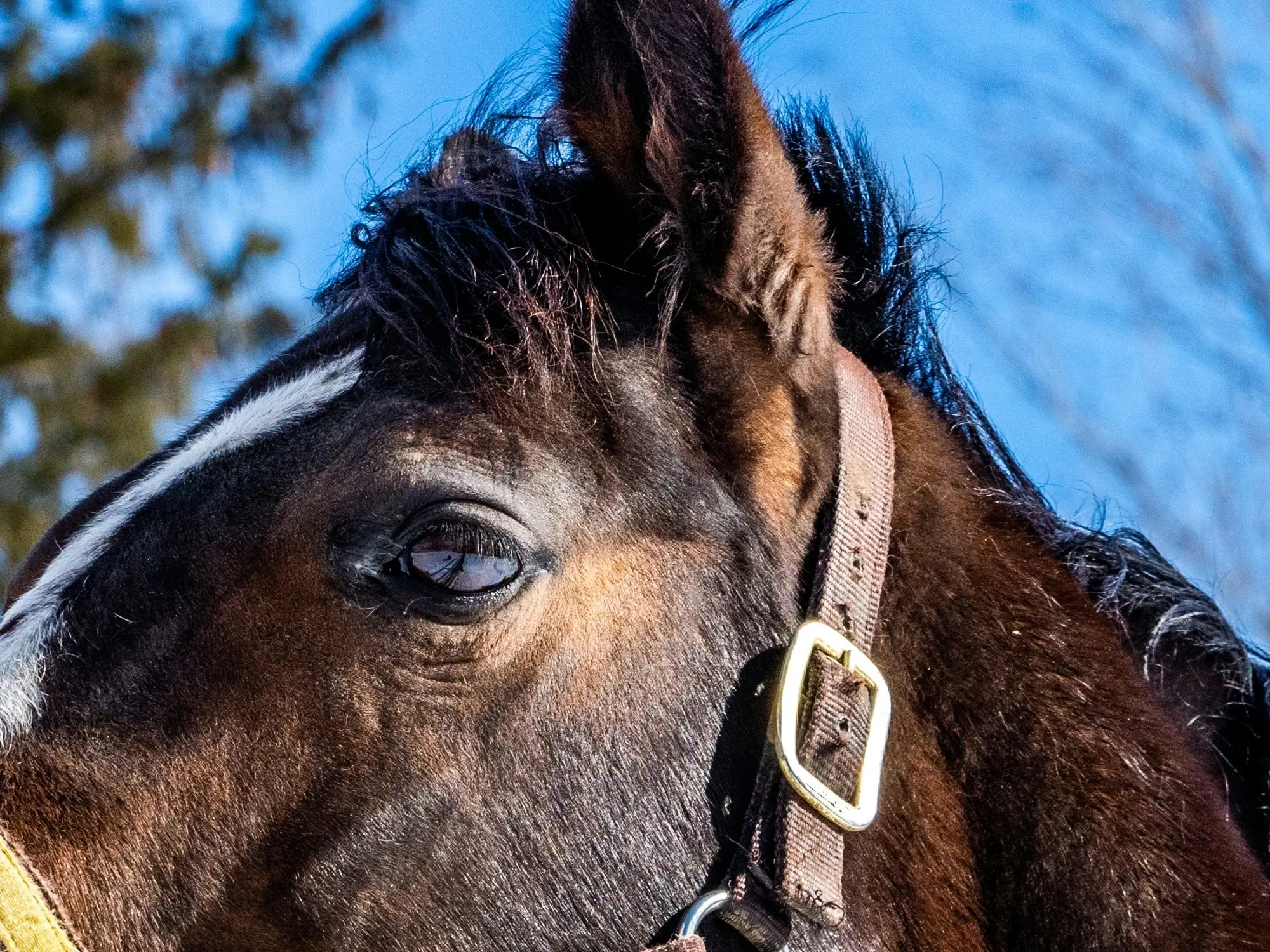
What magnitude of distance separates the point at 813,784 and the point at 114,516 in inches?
47.3

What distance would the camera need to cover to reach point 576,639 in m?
1.98

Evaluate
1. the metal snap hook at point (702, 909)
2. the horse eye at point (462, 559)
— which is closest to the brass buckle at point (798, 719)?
the metal snap hook at point (702, 909)

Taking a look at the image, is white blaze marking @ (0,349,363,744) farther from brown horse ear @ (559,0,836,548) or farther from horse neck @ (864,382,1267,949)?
horse neck @ (864,382,1267,949)

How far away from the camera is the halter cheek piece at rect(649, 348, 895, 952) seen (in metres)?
1.90

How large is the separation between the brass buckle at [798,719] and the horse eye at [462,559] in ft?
1.48

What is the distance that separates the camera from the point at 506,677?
6.39 feet

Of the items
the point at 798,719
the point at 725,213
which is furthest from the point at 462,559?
the point at 725,213

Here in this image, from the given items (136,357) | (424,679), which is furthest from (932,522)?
(136,357)

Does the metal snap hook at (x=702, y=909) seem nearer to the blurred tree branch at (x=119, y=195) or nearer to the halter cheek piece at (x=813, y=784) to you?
the halter cheek piece at (x=813, y=784)

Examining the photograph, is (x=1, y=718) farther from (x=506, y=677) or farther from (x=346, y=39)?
(x=346, y=39)

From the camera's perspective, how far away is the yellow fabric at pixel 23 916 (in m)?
1.72

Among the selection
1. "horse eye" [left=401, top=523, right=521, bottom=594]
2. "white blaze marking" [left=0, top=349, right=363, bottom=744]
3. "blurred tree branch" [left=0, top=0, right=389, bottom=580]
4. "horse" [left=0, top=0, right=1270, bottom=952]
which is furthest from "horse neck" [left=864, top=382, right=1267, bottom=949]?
"blurred tree branch" [left=0, top=0, right=389, bottom=580]

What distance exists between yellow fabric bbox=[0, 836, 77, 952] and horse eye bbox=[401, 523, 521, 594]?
26.3 inches

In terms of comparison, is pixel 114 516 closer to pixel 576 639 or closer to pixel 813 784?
pixel 576 639
